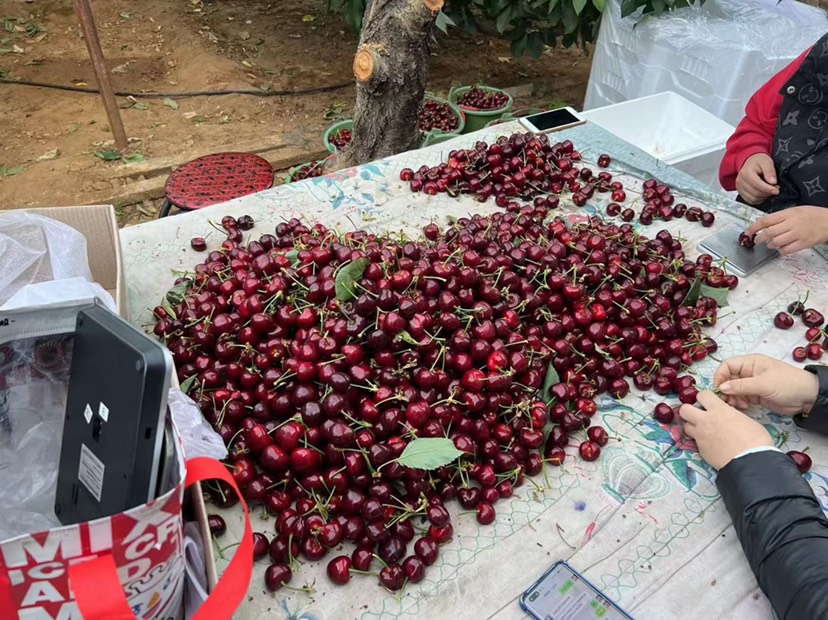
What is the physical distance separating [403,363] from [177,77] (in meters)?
4.57

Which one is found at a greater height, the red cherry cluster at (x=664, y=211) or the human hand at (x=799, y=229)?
the human hand at (x=799, y=229)

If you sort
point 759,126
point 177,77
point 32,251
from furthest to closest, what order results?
point 177,77, point 759,126, point 32,251

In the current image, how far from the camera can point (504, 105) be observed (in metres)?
3.79

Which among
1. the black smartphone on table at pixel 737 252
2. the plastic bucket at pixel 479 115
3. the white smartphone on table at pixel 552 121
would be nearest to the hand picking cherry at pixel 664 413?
the black smartphone on table at pixel 737 252

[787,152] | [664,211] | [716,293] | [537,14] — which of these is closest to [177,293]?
[716,293]

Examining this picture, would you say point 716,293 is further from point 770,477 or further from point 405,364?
point 405,364

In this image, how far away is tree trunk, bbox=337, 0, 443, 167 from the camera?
8.11 feet

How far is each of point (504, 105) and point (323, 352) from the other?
291 centimetres

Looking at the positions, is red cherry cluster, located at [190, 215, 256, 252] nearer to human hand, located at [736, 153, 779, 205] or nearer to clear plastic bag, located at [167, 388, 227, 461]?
clear plastic bag, located at [167, 388, 227, 461]

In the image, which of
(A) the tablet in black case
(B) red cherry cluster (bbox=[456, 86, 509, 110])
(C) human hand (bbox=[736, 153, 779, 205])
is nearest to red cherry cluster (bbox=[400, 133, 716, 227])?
(C) human hand (bbox=[736, 153, 779, 205])

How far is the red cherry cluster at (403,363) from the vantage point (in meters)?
1.21

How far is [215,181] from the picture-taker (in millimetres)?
2627

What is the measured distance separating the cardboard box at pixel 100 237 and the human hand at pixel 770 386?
57.4 inches

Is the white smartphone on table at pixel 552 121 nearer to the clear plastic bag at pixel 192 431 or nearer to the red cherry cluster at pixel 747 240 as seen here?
the red cherry cluster at pixel 747 240
